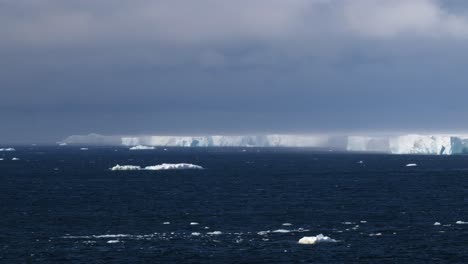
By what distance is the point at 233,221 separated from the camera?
92.0 m

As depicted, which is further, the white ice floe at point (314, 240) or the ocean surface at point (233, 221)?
the white ice floe at point (314, 240)

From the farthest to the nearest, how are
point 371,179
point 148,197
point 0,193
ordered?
point 371,179
point 0,193
point 148,197

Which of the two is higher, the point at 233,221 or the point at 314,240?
the point at 233,221

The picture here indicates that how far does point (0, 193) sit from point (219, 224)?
6316 cm

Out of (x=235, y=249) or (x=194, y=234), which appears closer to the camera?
(x=235, y=249)

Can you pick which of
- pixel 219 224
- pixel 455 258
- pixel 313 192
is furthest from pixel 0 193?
pixel 455 258

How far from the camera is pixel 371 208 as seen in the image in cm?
10681

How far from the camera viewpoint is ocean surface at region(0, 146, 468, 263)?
224 ft

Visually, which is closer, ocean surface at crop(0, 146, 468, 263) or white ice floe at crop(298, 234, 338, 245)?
ocean surface at crop(0, 146, 468, 263)

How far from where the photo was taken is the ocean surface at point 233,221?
224 feet

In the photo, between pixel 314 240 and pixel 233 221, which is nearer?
pixel 314 240

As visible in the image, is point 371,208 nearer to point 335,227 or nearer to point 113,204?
point 335,227

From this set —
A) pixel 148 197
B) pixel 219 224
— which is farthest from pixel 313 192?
pixel 219 224

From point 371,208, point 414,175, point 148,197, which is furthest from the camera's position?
point 414,175
